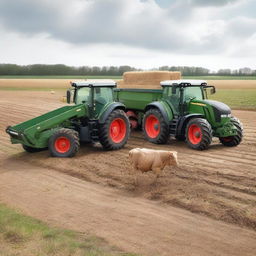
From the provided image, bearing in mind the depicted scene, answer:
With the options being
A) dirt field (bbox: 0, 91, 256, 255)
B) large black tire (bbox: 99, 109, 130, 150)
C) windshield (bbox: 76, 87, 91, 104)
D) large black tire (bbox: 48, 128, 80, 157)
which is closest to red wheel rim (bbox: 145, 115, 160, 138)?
dirt field (bbox: 0, 91, 256, 255)

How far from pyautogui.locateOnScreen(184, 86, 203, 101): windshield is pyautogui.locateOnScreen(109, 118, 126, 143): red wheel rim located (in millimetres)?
2224

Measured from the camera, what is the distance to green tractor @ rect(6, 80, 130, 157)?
469 inches

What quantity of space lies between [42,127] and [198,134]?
460cm

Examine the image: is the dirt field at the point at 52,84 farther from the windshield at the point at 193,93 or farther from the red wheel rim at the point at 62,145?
the red wheel rim at the point at 62,145

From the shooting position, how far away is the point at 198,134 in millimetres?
12664

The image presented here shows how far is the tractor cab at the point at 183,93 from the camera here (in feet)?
44.1

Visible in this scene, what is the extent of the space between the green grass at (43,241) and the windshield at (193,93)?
294 inches

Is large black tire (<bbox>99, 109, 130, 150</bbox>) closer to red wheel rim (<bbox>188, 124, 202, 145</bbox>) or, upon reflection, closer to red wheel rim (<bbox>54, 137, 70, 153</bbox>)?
red wheel rim (<bbox>54, 137, 70, 153</bbox>)

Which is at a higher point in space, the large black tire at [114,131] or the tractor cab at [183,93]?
the tractor cab at [183,93]

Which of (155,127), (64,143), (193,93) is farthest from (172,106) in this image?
(64,143)

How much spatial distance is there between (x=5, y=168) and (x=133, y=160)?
155 inches

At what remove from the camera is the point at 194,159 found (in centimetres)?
1152

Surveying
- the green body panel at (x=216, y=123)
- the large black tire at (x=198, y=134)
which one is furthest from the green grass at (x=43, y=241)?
the green body panel at (x=216, y=123)

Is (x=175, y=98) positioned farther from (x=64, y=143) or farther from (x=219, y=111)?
(x=64, y=143)
